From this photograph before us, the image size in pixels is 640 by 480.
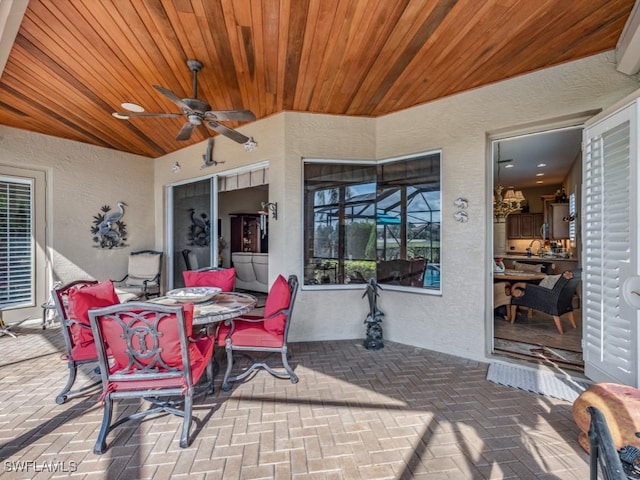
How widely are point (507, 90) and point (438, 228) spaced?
1.54 meters

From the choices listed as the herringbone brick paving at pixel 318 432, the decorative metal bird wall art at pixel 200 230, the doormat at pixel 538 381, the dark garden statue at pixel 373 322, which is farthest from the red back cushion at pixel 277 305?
the decorative metal bird wall art at pixel 200 230

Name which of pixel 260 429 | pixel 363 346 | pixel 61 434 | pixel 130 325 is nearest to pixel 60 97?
pixel 130 325

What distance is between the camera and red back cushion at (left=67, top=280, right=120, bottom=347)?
233cm

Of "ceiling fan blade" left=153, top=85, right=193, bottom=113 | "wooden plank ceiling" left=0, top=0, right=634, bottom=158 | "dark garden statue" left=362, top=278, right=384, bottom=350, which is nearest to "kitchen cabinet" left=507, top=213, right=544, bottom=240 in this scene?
"wooden plank ceiling" left=0, top=0, right=634, bottom=158

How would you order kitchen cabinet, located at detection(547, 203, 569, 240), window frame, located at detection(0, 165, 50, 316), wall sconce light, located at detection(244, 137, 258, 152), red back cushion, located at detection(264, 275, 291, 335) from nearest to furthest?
1. red back cushion, located at detection(264, 275, 291, 335)
2. wall sconce light, located at detection(244, 137, 258, 152)
3. window frame, located at detection(0, 165, 50, 316)
4. kitchen cabinet, located at detection(547, 203, 569, 240)

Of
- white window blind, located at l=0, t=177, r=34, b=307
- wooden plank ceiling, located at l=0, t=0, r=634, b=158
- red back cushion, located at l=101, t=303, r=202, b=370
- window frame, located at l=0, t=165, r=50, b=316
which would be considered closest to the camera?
red back cushion, located at l=101, t=303, r=202, b=370

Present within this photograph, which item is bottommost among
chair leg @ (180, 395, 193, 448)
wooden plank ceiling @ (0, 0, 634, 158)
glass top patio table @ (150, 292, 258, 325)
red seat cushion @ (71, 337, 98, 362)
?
chair leg @ (180, 395, 193, 448)

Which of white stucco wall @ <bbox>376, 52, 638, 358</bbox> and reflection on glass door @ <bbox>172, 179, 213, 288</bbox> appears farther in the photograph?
reflection on glass door @ <bbox>172, 179, 213, 288</bbox>

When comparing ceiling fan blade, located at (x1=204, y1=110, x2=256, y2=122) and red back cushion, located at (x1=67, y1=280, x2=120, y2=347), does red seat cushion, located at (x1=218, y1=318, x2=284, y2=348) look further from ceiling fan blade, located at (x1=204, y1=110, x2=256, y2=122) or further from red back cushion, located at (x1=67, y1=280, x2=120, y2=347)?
ceiling fan blade, located at (x1=204, y1=110, x2=256, y2=122)

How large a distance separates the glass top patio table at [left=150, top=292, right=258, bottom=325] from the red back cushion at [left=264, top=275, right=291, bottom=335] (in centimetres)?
17

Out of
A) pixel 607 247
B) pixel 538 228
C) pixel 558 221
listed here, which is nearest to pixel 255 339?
pixel 607 247

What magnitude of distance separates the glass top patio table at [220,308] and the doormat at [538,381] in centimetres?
234

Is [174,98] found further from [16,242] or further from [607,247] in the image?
→ [16,242]

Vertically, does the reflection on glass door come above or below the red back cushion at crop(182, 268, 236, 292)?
above
